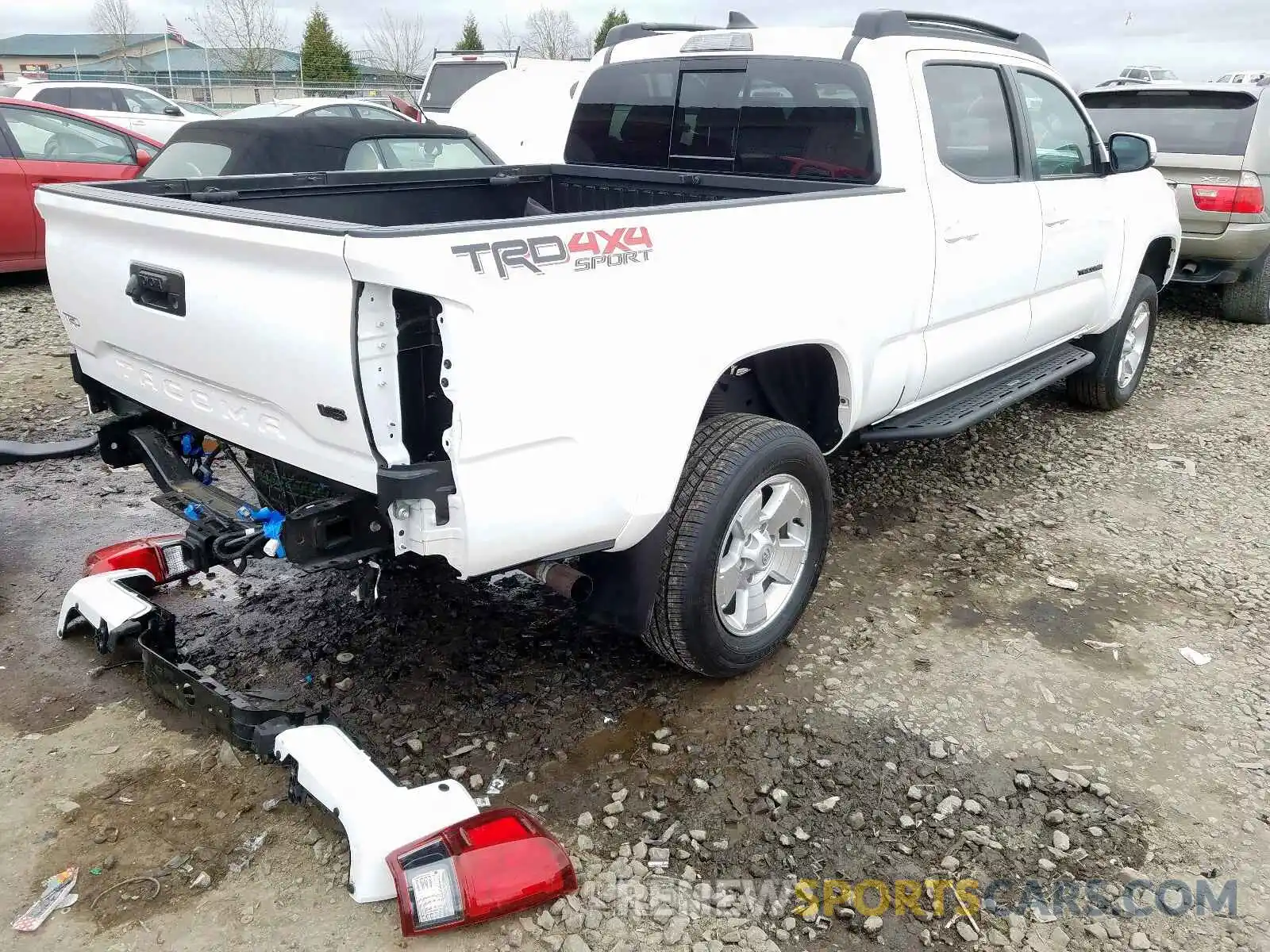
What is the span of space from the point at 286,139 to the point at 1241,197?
7.01 meters

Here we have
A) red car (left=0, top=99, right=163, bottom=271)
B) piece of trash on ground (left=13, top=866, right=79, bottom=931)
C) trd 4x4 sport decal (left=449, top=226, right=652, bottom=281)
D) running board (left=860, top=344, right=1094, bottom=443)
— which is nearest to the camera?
trd 4x4 sport decal (left=449, top=226, right=652, bottom=281)

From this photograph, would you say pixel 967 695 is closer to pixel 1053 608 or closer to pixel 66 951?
pixel 1053 608

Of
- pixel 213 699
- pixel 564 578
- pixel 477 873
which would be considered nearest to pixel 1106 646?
pixel 564 578

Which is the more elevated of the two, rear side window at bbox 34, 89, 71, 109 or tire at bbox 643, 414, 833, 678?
rear side window at bbox 34, 89, 71, 109

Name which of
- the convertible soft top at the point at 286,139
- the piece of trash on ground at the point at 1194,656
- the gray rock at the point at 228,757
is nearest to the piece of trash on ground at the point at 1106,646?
the piece of trash on ground at the point at 1194,656

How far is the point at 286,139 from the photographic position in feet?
21.3

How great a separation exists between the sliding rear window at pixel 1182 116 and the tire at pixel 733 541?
6406 millimetres

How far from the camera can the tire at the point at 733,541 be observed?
9.64 feet

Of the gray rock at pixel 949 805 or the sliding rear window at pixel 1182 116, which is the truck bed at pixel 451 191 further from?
the sliding rear window at pixel 1182 116

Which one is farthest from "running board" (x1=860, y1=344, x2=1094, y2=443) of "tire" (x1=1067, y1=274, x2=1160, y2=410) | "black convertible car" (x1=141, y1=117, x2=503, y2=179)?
"black convertible car" (x1=141, y1=117, x2=503, y2=179)

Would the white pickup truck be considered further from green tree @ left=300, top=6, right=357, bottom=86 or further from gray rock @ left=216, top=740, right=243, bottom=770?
green tree @ left=300, top=6, right=357, bottom=86

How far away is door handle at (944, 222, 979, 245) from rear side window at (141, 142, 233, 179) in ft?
15.9

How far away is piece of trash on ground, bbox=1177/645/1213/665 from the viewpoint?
355cm

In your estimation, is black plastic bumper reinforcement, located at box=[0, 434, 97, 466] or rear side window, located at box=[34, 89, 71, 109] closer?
black plastic bumper reinforcement, located at box=[0, 434, 97, 466]
